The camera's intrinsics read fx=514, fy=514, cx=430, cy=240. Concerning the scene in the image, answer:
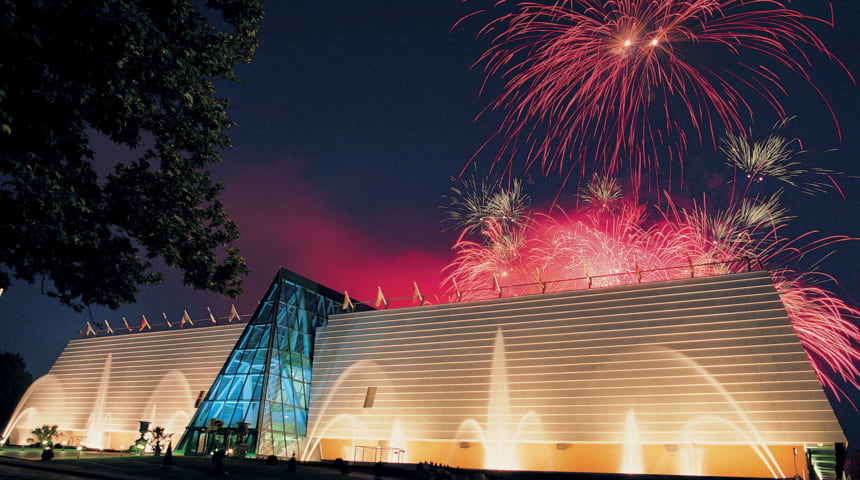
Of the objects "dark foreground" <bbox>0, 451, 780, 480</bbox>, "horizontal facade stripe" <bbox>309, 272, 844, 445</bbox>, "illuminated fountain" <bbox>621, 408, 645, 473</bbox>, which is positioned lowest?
"dark foreground" <bbox>0, 451, 780, 480</bbox>

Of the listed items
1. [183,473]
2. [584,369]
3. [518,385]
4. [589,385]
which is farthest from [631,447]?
[183,473]

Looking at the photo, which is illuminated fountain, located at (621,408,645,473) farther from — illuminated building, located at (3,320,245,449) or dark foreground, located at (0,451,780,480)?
illuminated building, located at (3,320,245,449)

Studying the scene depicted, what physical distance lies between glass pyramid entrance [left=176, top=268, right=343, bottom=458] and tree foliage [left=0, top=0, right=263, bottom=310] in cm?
1930

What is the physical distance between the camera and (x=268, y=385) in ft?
112

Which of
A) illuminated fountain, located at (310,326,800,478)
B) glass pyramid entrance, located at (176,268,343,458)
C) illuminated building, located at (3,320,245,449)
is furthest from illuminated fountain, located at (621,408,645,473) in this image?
illuminated building, located at (3,320,245,449)

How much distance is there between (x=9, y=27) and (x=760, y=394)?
30.1m

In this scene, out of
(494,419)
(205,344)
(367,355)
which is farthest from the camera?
(205,344)

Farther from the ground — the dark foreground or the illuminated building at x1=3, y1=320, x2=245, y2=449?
the illuminated building at x1=3, y1=320, x2=245, y2=449

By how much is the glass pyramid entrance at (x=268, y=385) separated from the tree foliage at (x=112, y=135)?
19.3 meters

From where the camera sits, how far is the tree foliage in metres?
10.4

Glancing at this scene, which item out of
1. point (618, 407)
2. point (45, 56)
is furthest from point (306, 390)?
point (45, 56)

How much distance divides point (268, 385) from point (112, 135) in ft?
82.2

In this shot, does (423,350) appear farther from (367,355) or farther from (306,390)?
(306,390)

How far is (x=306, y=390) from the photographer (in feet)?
122
